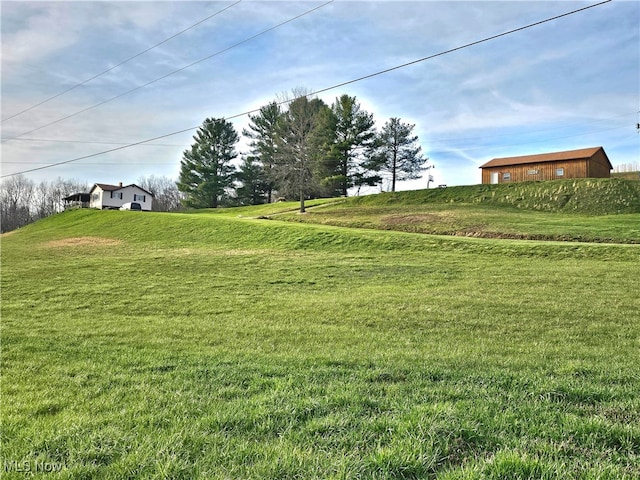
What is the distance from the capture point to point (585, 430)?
280 centimetres

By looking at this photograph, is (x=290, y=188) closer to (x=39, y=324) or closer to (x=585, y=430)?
(x=39, y=324)

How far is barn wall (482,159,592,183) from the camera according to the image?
39250mm

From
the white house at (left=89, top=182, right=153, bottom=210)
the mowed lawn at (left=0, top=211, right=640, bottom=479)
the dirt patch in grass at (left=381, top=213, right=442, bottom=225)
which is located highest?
the white house at (left=89, top=182, right=153, bottom=210)

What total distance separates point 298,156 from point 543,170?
2579 cm

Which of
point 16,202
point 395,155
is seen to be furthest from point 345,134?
point 16,202

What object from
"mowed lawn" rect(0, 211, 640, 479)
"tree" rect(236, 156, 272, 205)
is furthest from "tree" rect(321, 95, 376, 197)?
"mowed lawn" rect(0, 211, 640, 479)

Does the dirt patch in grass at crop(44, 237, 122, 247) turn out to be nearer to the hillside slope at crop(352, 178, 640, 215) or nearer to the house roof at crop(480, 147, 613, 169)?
the hillside slope at crop(352, 178, 640, 215)

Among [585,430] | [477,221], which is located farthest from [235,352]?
[477,221]

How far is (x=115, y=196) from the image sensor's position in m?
65.6

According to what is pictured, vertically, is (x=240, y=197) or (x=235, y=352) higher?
(x=240, y=197)

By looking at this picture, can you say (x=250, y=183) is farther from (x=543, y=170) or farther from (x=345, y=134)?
(x=543, y=170)

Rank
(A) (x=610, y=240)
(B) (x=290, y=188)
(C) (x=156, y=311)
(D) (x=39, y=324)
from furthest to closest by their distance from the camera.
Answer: (B) (x=290, y=188), (A) (x=610, y=240), (C) (x=156, y=311), (D) (x=39, y=324)

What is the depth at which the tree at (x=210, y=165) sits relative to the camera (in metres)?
59.9

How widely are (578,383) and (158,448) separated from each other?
3785mm
